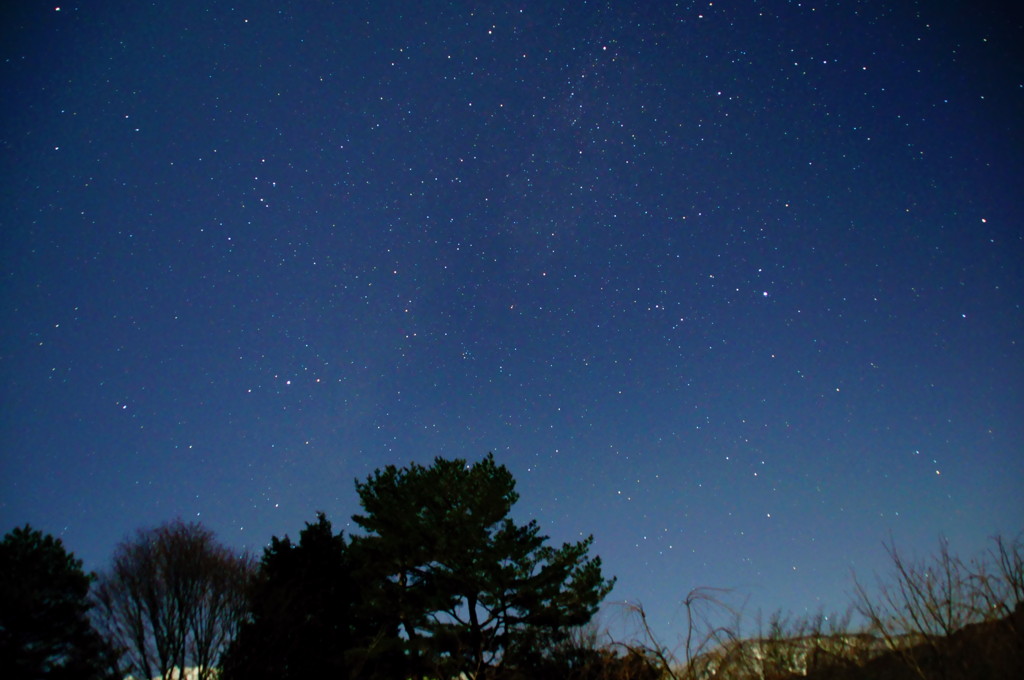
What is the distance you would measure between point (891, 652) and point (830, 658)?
3.21ft

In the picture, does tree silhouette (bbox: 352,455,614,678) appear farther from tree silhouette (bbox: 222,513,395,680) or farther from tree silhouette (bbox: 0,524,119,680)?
tree silhouette (bbox: 0,524,119,680)

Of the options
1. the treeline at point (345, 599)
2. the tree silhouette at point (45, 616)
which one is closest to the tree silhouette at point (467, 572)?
the treeline at point (345, 599)

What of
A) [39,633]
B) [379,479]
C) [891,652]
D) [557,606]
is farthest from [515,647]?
[39,633]

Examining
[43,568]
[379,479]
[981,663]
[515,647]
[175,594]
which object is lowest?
[515,647]

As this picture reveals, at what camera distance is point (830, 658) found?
8023 millimetres

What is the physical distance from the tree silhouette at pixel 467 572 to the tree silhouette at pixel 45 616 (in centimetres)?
1054

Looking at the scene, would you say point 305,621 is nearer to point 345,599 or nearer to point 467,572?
point 345,599

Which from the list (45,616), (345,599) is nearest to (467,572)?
(345,599)

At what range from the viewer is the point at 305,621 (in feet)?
68.1

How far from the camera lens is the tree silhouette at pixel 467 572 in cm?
1756

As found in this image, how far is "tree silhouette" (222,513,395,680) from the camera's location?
1914 cm

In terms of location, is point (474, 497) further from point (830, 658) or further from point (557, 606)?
point (830, 658)

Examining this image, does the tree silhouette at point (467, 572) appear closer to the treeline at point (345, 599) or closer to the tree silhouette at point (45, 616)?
the treeline at point (345, 599)

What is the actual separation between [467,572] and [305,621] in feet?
26.2
